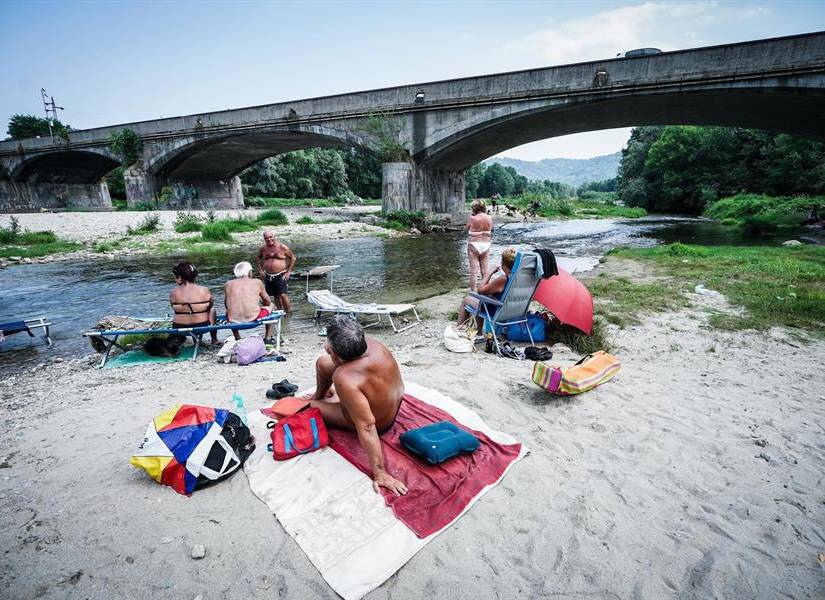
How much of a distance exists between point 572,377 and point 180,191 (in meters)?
41.2

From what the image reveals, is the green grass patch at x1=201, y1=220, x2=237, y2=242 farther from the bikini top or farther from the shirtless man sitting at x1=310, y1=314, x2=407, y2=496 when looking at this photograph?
the shirtless man sitting at x1=310, y1=314, x2=407, y2=496

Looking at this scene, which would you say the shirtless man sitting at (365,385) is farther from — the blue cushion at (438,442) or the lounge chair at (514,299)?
the lounge chair at (514,299)

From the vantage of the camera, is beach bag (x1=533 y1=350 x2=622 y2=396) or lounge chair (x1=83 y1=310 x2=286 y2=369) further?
lounge chair (x1=83 y1=310 x2=286 y2=369)

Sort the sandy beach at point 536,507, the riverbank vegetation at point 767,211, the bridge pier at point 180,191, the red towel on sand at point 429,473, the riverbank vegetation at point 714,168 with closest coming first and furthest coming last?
the sandy beach at point 536,507 → the red towel on sand at point 429,473 → the riverbank vegetation at point 767,211 → the riverbank vegetation at point 714,168 → the bridge pier at point 180,191

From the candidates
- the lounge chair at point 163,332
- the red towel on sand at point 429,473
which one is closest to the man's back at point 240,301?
the lounge chair at point 163,332

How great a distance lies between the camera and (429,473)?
2650 millimetres

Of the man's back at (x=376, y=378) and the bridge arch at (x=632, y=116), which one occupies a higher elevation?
the bridge arch at (x=632, y=116)

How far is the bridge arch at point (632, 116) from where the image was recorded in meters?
16.7

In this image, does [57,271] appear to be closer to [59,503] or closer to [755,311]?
[59,503]

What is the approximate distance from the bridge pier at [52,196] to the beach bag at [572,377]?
4904 cm

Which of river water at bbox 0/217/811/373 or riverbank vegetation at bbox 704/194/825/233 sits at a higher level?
riverbank vegetation at bbox 704/194/825/233

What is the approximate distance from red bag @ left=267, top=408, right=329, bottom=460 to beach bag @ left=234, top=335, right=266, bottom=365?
7.47ft

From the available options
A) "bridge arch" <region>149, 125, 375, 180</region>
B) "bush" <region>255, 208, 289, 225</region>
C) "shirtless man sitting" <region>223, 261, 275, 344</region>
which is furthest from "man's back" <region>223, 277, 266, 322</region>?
"bridge arch" <region>149, 125, 375, 180</region>

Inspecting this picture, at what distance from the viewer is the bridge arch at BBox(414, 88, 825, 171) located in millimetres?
16722
